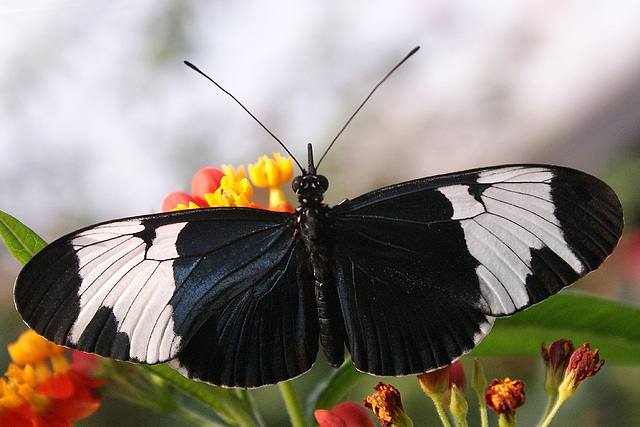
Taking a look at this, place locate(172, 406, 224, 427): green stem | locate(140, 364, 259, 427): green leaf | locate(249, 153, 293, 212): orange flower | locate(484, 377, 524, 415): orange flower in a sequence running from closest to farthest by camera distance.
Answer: locate(484, 377, 524, 415): orange flower < locate(140, 364, 259, 427): green leaf < locate(172, 406, 224, 427): green stem < locate(249, 153, 293, 212): orange flower

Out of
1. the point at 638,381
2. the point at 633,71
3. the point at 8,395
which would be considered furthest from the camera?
the point at 633,71

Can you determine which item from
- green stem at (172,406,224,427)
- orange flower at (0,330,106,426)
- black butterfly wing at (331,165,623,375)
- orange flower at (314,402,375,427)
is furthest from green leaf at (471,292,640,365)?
orange flower at (0,330,106,426)

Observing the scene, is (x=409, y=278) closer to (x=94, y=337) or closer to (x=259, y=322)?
(x=259, y=322)

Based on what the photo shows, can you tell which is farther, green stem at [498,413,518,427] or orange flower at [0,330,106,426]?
orange flower at [0,330,106,426]

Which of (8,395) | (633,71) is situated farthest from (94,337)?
(633,71)

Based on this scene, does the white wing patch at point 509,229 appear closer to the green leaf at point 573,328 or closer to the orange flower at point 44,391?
the green leaf at point 573,328

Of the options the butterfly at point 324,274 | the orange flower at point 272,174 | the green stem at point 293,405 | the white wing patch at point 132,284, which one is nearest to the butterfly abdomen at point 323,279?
→ the butterfly at point 324,274

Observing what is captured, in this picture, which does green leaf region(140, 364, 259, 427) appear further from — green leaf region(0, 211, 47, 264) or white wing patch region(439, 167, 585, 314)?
white wing patch region(439, 167, 585, 314)
